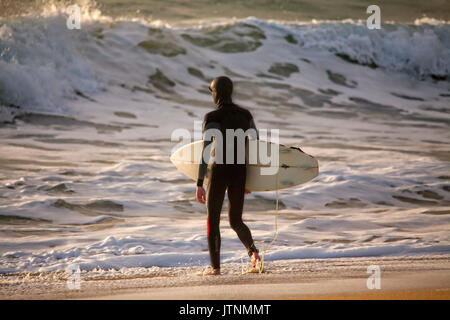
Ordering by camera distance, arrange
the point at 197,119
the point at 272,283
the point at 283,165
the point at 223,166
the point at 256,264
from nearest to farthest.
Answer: the point at 272,283 < the point at 223,166 < the point at 256,264 < the point at 283,165 < the point at 197,119

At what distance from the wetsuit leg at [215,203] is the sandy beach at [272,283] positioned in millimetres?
192

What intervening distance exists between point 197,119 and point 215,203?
12137mm

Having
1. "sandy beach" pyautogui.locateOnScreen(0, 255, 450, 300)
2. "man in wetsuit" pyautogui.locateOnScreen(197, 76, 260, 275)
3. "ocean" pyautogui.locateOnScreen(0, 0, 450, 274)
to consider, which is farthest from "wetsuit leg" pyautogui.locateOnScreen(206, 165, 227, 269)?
"ocean" pyautogui.locateOnScreen(0, 0, 450, 274)

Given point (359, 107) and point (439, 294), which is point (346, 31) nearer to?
point (359, 107)

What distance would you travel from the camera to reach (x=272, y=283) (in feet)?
11.3

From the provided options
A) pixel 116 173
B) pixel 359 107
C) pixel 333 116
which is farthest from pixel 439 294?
pixel 359 107

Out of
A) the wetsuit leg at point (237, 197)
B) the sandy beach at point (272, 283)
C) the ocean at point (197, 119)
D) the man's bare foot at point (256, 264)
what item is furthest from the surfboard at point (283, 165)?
the ocean at point (197, 119)

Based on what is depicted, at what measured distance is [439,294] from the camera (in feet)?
9.39

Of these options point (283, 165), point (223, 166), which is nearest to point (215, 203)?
point (223, 166)

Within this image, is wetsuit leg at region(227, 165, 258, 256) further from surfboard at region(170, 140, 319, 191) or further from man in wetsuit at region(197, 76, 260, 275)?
surfboard at region(170, 140, 319, 191)

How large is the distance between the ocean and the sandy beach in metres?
0.55

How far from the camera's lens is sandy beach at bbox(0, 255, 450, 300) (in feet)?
9.84

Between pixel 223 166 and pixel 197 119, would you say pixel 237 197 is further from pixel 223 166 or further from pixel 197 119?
pixel 197 119

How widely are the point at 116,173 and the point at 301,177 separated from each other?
15.2ft
